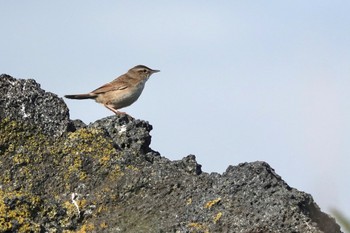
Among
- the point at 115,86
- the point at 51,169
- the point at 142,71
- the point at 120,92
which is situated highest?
the point at 142,71

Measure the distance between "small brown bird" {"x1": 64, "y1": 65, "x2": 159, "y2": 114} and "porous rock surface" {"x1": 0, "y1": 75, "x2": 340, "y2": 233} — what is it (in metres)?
8.77

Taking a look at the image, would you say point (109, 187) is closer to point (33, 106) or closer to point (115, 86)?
point (33, 106)

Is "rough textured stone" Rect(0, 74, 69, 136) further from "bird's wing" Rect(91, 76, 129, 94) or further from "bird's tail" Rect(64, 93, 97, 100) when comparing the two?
"bird's tail" Rect(64, 93, 97, 100)

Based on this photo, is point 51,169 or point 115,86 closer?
point 51,169

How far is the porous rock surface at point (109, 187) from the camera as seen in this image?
383cm

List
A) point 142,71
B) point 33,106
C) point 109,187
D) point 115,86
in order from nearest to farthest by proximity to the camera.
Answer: point 109,187 < point 33,106 < point 115,86 < point 142,71

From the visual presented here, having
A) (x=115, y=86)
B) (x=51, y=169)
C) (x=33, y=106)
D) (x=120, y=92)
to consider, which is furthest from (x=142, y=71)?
(x=51, y=169)

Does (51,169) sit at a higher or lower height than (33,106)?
lower

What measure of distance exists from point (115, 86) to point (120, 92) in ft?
0.90

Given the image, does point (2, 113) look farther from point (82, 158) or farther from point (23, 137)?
point (82, 158)

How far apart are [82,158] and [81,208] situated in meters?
0.40

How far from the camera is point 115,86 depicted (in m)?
14.0

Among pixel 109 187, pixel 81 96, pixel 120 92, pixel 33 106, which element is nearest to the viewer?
pixel 109 187

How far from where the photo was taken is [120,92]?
13812 mm
